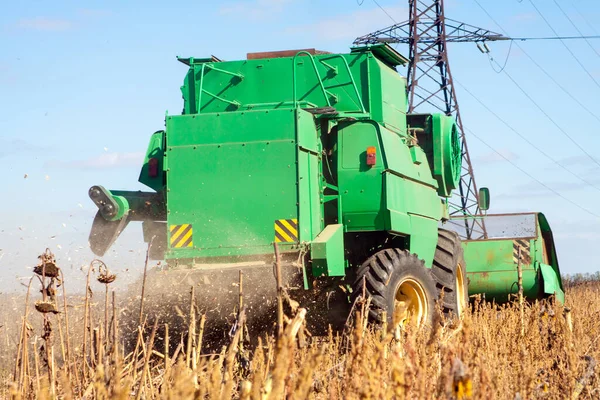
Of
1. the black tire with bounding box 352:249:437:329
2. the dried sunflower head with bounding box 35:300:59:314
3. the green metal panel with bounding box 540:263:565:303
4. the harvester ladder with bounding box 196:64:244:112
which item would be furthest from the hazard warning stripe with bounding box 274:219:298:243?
the green metal panel with bounding box 540:263:565:303

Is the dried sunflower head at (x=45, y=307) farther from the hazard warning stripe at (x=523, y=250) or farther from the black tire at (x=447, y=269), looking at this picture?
the hazard warning stripe at (x=523, y=250)

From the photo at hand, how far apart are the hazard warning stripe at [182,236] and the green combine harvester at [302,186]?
Answer: 11 millimetres

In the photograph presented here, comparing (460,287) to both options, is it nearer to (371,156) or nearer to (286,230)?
(371,156)

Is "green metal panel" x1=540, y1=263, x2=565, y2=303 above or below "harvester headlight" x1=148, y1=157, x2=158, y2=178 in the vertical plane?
below

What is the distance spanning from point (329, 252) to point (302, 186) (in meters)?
0.60

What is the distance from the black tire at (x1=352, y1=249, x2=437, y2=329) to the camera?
8.21 m

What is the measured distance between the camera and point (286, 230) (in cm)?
800

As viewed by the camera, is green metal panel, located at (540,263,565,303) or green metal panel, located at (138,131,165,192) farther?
green metal panel, located at (540,263,565,303)

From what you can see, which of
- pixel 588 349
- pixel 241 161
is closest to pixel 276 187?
pixel 241 161

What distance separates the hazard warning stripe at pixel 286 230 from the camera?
7.97 meters

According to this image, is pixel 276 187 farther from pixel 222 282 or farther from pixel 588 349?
pixel 588 349

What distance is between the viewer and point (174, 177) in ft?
27.1

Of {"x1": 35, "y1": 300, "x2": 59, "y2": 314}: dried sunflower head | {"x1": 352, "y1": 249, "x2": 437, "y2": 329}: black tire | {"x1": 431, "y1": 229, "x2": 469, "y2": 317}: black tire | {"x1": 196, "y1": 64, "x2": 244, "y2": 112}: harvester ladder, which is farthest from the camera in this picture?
{"x1": 431, "y1": 229, "x2": 469, "y2": 317}: black tire

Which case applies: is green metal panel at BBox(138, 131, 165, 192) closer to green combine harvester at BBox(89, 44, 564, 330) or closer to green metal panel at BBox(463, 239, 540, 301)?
green combine harvester at BBox(89, 44, 564, 330)
